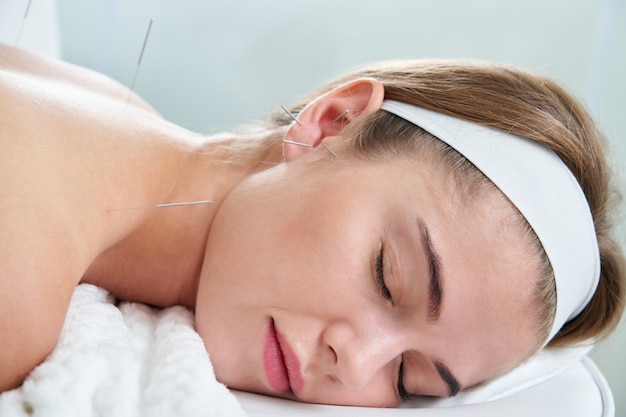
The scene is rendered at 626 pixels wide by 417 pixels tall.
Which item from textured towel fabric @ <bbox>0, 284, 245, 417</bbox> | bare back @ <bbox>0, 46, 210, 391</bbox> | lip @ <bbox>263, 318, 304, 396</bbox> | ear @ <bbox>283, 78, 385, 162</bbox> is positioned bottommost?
lip @ <bbox>263, 318, 304, 396</bbox>

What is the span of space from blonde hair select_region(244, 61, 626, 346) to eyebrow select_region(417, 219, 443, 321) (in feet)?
0.42

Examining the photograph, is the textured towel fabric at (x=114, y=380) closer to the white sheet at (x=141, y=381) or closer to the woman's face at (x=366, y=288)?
the white sheet at (x=141, y=381)

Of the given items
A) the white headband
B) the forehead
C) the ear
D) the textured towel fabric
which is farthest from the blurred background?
the textured towel fabric

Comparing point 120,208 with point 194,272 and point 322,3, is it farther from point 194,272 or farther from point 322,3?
point 322,3

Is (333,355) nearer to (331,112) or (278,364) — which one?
(278,364)

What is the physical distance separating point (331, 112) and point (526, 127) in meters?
0.34

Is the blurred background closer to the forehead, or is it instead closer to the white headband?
the white headband

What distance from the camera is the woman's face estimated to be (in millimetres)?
916

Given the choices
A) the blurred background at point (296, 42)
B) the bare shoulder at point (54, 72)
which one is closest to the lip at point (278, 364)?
the bare shoulder at point (54, 72)

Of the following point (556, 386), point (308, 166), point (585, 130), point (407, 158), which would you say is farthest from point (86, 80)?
point (556, 386)

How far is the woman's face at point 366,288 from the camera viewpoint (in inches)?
36.1

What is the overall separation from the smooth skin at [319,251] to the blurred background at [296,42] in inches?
A: 43.6

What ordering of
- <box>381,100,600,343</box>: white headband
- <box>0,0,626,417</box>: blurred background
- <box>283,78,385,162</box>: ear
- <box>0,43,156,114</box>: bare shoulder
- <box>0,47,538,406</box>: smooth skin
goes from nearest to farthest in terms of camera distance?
<box>0,47,538,406</box>: smooth skin → <box>381,100,600,343</box>: white headband → <box>283,78,385,162</box>: ear → <box>0,43,156,114</box>: bare shoulder → <box>0,0,626,417</box>: blurred background

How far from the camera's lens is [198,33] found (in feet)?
6.98
